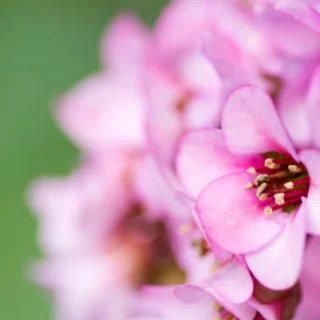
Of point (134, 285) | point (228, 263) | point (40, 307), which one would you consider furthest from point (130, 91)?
point (40, 307)

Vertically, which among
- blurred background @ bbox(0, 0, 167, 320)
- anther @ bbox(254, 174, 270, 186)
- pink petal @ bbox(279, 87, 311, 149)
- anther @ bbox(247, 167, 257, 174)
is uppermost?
pink petal @ bbox(279, 87, 311, 149)

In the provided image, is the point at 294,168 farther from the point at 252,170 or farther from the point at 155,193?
the point at 155,193

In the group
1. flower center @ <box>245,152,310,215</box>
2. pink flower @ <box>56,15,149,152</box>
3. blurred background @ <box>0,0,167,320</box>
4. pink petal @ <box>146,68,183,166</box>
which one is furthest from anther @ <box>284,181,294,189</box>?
blurred background @ <box>0,0,167,320</box>

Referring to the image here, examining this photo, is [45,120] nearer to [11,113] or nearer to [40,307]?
[11,113]

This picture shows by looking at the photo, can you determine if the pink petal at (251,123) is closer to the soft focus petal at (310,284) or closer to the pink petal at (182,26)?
the soft focus petal at (310,284)

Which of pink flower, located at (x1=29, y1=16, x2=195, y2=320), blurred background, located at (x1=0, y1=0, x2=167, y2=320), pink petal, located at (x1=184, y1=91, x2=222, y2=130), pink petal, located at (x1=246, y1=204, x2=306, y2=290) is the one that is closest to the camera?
pink petal, located at (x1=246, y1=204, x2=306, y2=290)

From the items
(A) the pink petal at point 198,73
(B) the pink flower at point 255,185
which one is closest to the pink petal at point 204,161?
(B) the pink flower at point 255,185

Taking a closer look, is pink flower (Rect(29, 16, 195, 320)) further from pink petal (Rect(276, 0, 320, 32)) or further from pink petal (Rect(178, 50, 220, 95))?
pink petal (Rect(276, 0, 320, 32))
